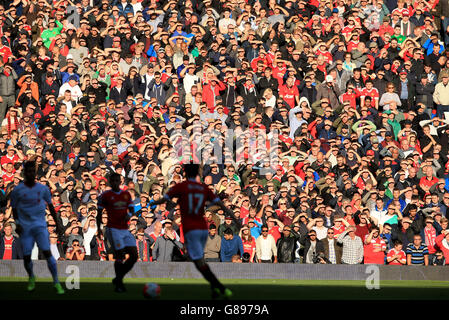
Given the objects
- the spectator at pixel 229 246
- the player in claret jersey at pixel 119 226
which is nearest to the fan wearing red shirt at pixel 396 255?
the spectator at pixel 229 246

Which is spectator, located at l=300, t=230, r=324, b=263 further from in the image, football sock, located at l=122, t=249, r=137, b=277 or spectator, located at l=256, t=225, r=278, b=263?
football sock, located at l=122, t=249, r=137, b=277

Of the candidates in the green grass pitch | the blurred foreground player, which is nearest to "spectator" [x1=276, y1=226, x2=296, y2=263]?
the green grass pitch

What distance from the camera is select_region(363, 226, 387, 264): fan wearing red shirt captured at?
80.6 feet

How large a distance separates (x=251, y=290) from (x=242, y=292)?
0.78 meters

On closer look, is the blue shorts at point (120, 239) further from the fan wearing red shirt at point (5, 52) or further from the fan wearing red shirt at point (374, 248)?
the fan wearing red shirt at point (5, 52)

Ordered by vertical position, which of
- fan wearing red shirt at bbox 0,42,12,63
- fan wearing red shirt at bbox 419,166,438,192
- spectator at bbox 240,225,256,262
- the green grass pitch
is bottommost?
the green grass pitch

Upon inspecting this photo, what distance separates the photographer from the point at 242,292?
60.9ft

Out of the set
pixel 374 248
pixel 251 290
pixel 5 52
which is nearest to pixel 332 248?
pixel 374 248

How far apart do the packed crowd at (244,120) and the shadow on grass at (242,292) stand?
3.73 m

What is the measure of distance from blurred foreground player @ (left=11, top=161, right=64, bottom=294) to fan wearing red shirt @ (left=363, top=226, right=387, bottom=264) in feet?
33.0

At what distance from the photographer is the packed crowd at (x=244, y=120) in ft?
81.4

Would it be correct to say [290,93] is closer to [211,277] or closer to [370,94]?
[370,94]
